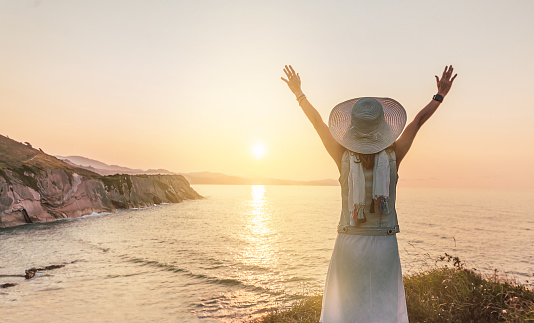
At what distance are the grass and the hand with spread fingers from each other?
420 cm

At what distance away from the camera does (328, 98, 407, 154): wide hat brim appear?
2650mm

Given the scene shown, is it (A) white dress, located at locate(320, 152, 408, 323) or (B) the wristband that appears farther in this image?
(B) the wristband

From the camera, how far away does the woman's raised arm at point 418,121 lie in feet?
8.98

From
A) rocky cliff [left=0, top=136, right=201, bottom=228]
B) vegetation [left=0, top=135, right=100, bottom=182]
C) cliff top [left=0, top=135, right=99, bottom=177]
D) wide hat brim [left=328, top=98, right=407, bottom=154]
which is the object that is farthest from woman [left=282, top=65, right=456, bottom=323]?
cliff top [left=0, top=135, right=99, bottom=177]

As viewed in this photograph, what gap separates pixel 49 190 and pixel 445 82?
116 feet

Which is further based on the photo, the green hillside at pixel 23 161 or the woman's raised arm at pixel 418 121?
the green hillside at pixel 23 161

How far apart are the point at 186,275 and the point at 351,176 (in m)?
11.6

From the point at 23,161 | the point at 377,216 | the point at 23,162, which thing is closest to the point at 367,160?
the point at 377,216

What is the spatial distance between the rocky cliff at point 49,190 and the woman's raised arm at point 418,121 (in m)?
29.7

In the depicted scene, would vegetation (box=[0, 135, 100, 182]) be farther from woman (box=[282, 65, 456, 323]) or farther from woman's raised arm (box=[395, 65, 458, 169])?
woman's raised arm (box=[395, 65, 458, 169])

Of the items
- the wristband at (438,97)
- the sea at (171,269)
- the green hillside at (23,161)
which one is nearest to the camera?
the wristband at (438,97)

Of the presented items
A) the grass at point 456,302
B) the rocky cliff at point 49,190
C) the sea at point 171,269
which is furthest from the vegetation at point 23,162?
the grass at point 456,302

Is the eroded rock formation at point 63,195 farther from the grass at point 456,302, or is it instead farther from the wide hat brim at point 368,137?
the wide hat brim at point 368,137

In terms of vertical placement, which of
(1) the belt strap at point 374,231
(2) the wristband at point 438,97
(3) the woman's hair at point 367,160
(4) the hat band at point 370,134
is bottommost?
(1) the belt strap at point 374,231
